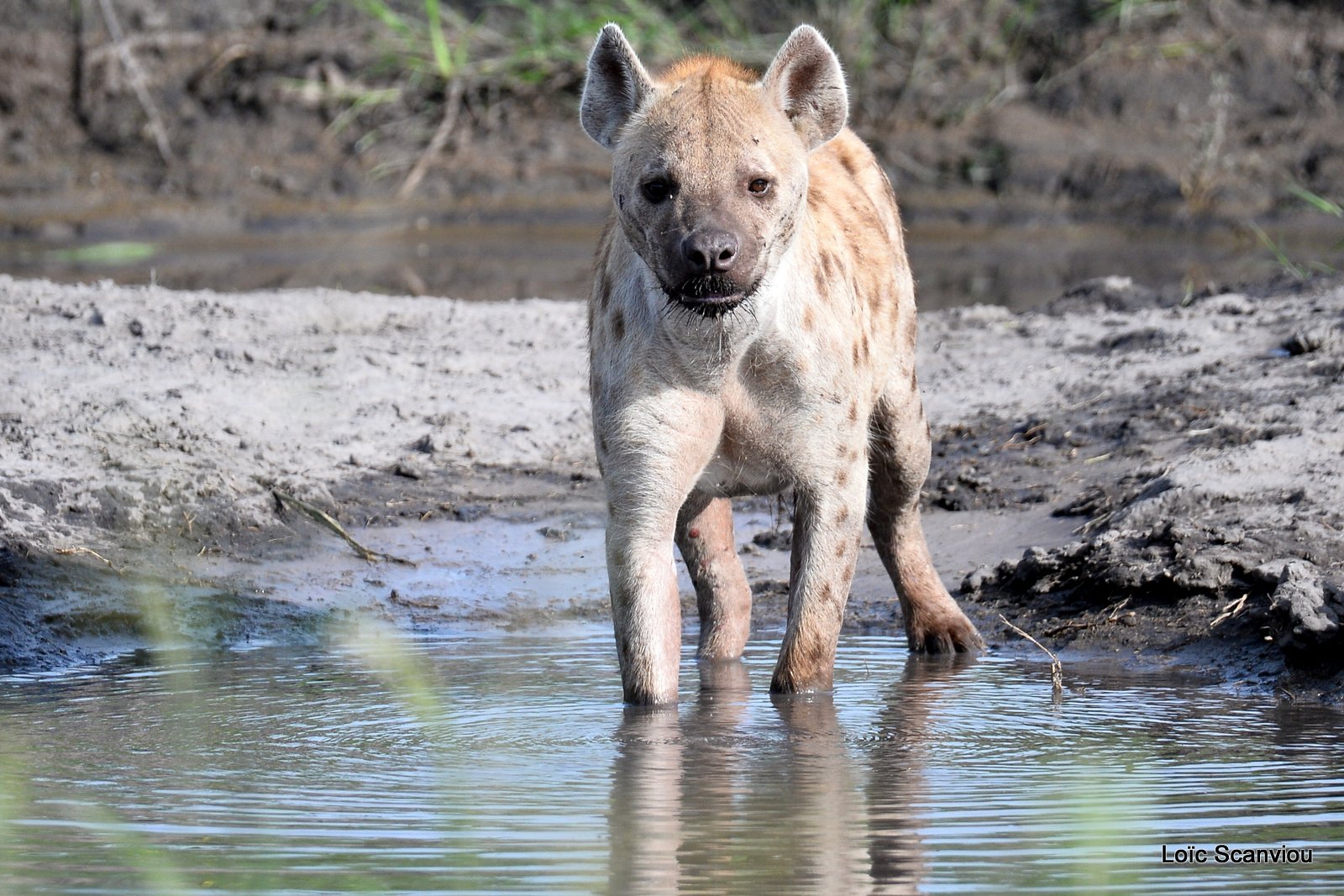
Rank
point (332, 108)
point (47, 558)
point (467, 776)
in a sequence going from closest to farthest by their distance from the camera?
point (467, 776) → point (47, 558) → point (332, 108)

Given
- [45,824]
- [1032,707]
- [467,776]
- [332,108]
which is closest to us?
[45,824]

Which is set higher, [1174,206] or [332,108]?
[332,108]

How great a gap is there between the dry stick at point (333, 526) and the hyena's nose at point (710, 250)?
2.39 meters

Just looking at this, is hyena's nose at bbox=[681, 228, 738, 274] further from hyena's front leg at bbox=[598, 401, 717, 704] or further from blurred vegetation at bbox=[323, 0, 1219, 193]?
blurred vegetation at bbox=[323, 0, 1219, 193]

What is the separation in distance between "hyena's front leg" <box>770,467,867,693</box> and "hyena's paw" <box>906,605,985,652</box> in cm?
67

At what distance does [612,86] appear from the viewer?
451cm

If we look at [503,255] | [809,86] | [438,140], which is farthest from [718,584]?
[438,140]

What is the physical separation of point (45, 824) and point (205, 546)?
7.98 ft

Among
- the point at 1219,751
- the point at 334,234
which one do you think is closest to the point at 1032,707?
the point at 1219,751

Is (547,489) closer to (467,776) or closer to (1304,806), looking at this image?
(467,776)

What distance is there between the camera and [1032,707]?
4660 mm

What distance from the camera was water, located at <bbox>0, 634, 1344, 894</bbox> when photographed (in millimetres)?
3359

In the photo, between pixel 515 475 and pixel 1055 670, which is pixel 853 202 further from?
pixel 515 475

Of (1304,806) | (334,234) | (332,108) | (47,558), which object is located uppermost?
(332,108)
